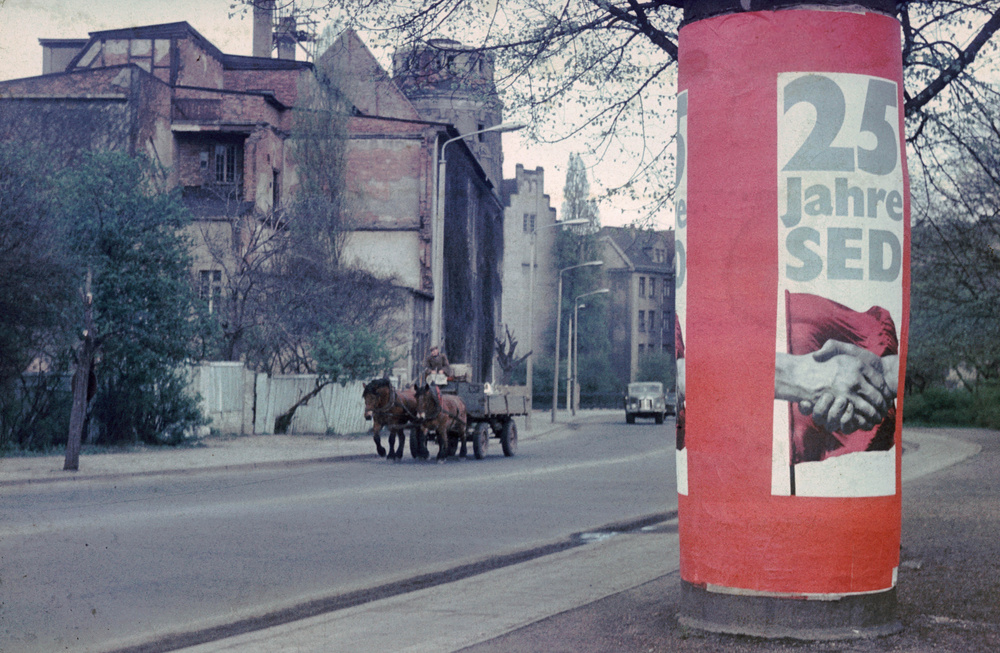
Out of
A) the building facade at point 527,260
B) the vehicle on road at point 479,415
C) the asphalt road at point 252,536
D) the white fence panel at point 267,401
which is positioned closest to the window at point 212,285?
the white fence panel at point 267,401

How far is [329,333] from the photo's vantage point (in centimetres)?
3591

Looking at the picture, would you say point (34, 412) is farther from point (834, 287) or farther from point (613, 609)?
point (834, 287)

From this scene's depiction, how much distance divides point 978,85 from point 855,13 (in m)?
4.18

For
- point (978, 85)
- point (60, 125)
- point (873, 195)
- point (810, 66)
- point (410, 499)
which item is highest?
point (60, 125)

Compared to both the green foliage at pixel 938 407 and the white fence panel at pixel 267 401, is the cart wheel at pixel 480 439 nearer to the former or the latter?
the white fence panel at pixel 267 401

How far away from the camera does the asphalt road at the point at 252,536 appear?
838 cm

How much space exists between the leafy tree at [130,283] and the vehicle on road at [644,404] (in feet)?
123

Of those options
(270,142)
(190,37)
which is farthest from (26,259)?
(190,37)

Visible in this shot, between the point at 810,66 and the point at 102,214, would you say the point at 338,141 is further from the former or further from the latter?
the point at 810,66

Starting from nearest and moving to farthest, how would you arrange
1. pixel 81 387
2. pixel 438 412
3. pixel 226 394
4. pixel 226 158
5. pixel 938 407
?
pixel 81 387, pixel 438 412, pixel 226 394, pixel 226 158, pixel 938 407

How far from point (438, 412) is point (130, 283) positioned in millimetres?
7218

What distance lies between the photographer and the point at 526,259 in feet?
332

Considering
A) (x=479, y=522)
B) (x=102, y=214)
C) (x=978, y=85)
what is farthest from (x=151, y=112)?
(x=978, y=85)

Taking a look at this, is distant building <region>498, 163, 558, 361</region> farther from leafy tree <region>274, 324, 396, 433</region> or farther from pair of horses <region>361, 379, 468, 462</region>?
pair of horses <region>361, 379, 468, 462</region>
